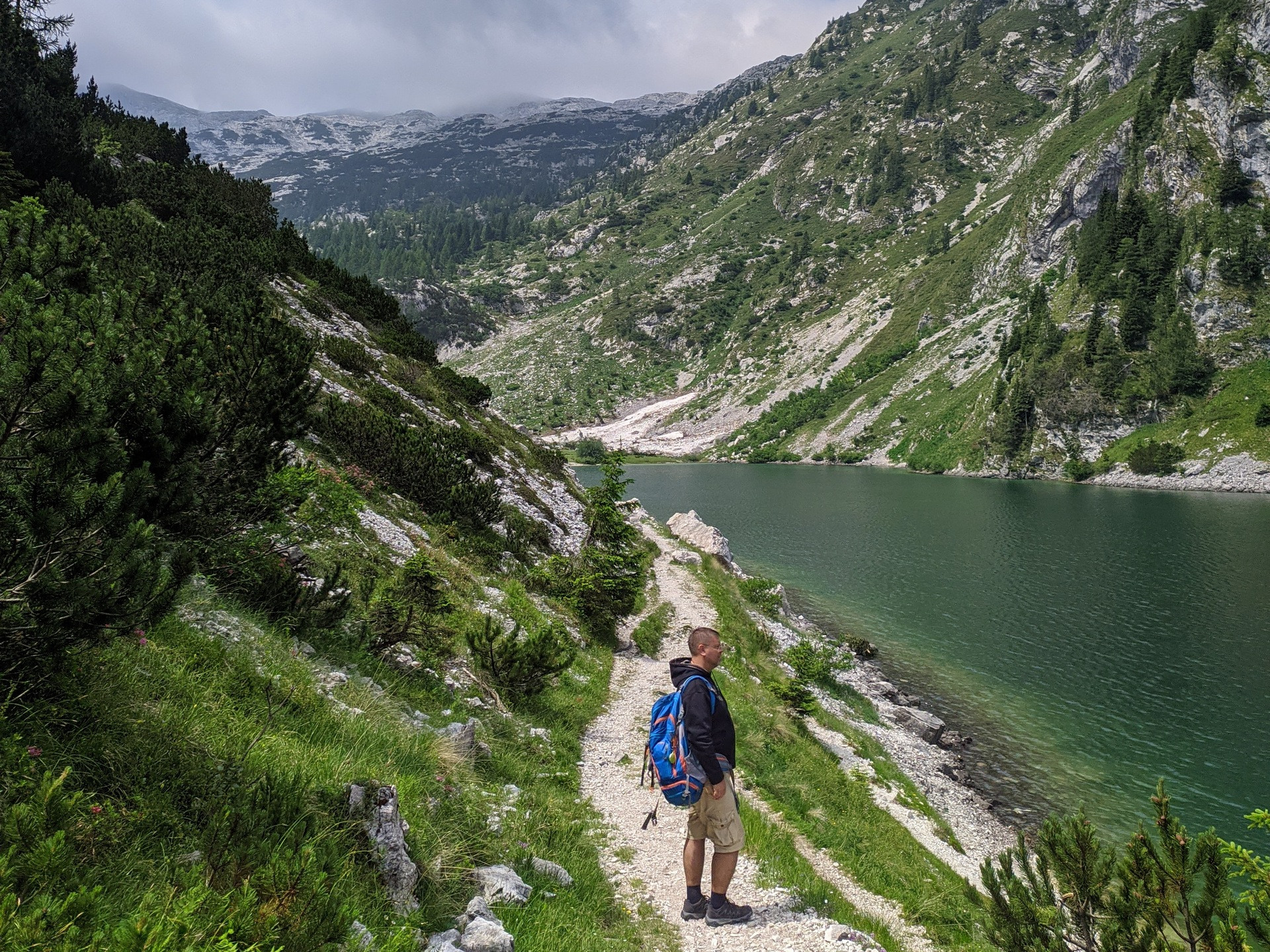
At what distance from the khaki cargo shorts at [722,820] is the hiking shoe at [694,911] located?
714 millimetres

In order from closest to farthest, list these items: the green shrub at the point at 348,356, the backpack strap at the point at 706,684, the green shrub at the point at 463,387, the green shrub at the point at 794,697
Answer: the backpack strap at the point at 706,684 < the green shrub at the point at 794,697 < the green shrub at the point at 348,356 < the green shrub at the point at 463,387

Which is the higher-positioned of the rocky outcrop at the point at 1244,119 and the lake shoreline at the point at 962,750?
the rocky outcrop at the point at 1244,119

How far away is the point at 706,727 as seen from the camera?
622 centimetres

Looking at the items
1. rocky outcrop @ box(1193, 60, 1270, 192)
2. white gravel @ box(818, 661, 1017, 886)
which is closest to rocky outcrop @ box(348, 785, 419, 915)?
white gravel @ box(818, 661, 1017, 886)

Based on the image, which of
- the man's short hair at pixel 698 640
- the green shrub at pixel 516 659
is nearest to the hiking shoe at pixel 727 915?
the man's short hair at pixel 698 640

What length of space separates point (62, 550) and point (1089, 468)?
11138 cm

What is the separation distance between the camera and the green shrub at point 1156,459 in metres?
78.3

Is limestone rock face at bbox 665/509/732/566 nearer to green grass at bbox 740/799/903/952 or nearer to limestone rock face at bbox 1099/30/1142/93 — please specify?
green grass at bbox 740/799/903/952

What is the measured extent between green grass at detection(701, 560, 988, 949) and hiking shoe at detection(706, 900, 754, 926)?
3766 mm

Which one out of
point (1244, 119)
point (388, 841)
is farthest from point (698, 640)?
point (1244, 119)

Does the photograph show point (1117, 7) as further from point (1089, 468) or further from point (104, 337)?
point (104, 337)

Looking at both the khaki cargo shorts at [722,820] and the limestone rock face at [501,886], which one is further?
the khaki cargo shorts at [722,820]

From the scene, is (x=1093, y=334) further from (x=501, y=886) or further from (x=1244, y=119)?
(x=501, y=886)

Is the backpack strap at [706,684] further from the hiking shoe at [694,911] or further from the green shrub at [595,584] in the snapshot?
the green shrub at [595,584]
